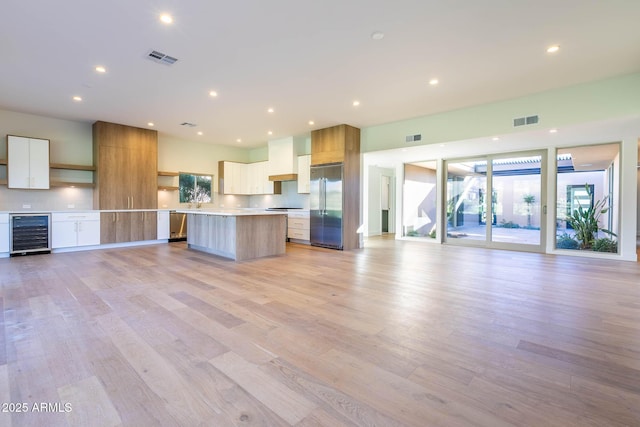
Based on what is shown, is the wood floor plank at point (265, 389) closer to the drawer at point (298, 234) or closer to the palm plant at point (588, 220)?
the drawer at point (298, 234)

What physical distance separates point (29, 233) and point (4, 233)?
1.15 feet

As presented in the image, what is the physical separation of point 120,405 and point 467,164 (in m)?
8.52

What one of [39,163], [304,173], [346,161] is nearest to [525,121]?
[346,161]

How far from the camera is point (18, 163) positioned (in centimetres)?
618

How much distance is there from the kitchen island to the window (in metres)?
2.81

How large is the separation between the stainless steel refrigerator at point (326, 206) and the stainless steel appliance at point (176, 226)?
3687 mm

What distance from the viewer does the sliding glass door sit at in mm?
6980

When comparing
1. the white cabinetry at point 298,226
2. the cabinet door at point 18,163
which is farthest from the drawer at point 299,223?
the cabinet door at point 18,163

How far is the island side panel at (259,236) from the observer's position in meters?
5.67

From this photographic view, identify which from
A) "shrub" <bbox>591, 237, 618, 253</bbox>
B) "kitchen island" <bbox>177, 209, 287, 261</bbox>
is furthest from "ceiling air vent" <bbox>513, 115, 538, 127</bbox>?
"kitchen island" <bbox>177, 209, 287, 261</bbox>

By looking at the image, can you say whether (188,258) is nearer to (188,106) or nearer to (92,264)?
(92,264)

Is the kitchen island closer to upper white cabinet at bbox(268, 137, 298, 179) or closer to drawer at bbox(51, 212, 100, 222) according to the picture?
drawer at bbox(51, 212, 100, 222)

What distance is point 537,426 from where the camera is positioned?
1487 millimetres

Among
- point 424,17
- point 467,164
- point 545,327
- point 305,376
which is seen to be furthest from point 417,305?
point 467,164
